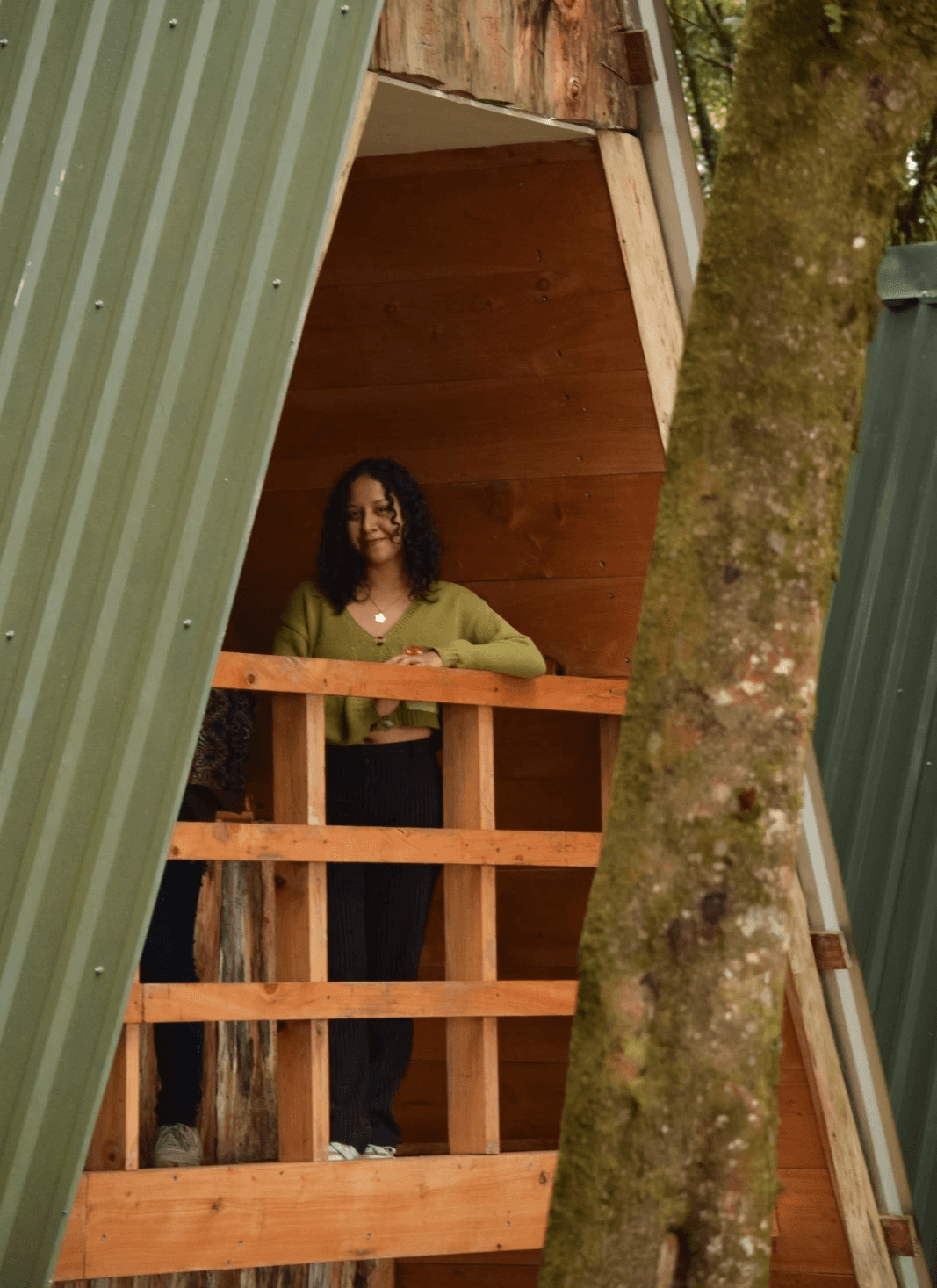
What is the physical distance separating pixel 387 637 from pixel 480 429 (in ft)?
4.16

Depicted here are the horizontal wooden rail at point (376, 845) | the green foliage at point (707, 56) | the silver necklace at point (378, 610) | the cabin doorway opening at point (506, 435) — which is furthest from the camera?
Result: the green foliage at point (707, 56)

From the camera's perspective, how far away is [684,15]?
13.7 metres

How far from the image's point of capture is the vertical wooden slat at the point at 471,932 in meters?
5.41

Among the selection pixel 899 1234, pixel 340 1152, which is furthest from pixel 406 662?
pixel 899 1234

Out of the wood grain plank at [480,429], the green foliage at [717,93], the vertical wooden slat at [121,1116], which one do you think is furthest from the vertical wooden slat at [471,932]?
the green foliage at [717,93]

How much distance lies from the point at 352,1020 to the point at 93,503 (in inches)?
72.8

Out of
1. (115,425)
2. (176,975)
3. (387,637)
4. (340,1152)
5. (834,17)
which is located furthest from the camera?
(387,637)

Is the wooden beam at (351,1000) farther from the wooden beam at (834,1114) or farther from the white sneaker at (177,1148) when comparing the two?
the wooden beam at (834,1114)

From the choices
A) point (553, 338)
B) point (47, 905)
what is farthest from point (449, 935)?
point (553, 338)

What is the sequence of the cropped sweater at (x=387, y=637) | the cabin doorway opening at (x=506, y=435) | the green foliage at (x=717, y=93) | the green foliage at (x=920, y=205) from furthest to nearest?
1. the green foliage at (x=717, y=93)
2. the green foliage at (x=920, y=205)
3. the cabin doorway opening at (x=506, y=435)
4. the cropped sweater at (x=387, y=637)

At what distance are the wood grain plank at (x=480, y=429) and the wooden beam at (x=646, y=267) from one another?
0.28 metres

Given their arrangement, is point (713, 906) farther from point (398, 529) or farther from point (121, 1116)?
point (398, 529)

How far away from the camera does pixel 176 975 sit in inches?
207

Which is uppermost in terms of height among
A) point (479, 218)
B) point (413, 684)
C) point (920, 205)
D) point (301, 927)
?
point (920, 205)
